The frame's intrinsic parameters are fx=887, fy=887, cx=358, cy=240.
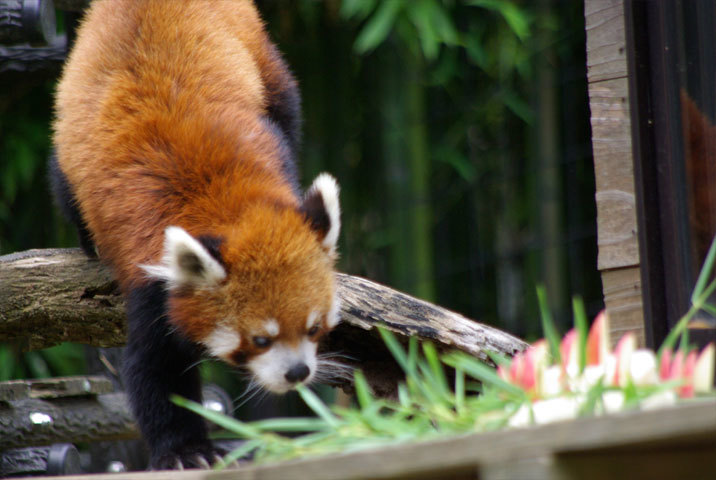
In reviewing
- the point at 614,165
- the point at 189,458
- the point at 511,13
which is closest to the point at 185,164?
the point at 189,458

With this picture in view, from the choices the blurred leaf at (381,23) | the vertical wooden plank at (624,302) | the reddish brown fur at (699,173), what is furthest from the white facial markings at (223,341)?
the blurred leaf at (381,23)

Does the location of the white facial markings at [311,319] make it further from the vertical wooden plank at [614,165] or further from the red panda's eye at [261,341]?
the vertical wooden plank at [614,165]

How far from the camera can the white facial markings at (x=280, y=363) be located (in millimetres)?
2096

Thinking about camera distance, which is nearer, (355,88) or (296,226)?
(296,226)

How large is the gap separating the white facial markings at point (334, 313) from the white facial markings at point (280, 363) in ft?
0.22

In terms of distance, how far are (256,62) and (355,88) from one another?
1.44 metres

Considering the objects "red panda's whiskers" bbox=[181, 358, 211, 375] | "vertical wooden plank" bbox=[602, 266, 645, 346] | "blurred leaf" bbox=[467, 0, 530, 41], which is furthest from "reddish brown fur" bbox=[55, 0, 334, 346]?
"blurred leaf" bbox=[467, 0, 530, 41]

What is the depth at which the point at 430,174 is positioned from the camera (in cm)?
427

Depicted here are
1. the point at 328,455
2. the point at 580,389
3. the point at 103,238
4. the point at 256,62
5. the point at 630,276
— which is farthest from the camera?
the point at 256,62

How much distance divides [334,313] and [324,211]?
0.25 meters

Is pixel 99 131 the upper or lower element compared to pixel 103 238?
upper

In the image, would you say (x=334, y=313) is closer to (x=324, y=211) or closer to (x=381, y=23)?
(x=324, y=211)

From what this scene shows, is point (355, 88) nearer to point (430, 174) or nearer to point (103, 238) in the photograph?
point (430, 174)

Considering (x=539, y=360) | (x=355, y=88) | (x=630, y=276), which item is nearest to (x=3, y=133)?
(x=355, y=88)
